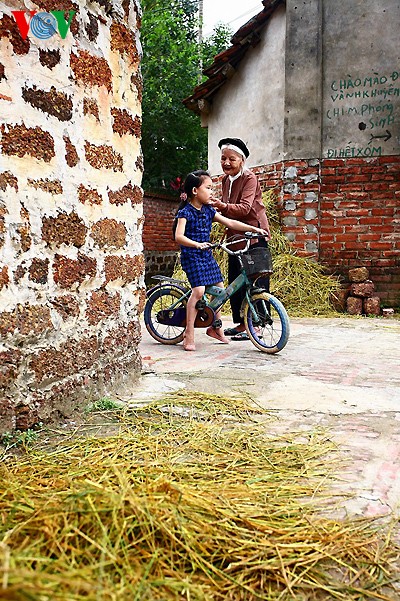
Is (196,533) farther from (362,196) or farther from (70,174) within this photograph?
(362,196)

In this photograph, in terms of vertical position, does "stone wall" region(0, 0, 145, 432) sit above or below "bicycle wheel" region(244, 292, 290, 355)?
above

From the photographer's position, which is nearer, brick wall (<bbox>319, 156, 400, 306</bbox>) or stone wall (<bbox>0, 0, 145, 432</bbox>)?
stone wall (<bbox>0, 0, 145, 432</bbox>)

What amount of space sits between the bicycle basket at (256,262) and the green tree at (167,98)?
478 inches

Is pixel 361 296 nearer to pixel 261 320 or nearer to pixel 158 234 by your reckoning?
pixel 261 320

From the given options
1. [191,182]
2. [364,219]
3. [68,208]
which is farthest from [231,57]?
[68,208]

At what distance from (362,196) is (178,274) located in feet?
9.64

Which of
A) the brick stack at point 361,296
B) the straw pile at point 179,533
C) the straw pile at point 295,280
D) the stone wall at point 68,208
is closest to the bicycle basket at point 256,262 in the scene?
the stone wall at point 68,208

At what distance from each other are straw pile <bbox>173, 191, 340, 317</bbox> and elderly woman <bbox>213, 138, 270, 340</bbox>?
2.05m

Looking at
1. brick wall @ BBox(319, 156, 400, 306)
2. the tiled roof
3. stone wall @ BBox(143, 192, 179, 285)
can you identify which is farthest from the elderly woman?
stone wall @ BBox(143, 192, 179, 285)

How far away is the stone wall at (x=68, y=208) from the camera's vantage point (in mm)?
2209

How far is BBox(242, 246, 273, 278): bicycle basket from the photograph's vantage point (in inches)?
175

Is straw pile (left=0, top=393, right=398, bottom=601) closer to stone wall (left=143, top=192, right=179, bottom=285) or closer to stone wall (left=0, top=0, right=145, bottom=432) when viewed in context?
stone wall (left=0, top=0, right=145, bottom=432)

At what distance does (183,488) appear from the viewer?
1.65m

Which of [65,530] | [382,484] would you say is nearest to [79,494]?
[65,530]
